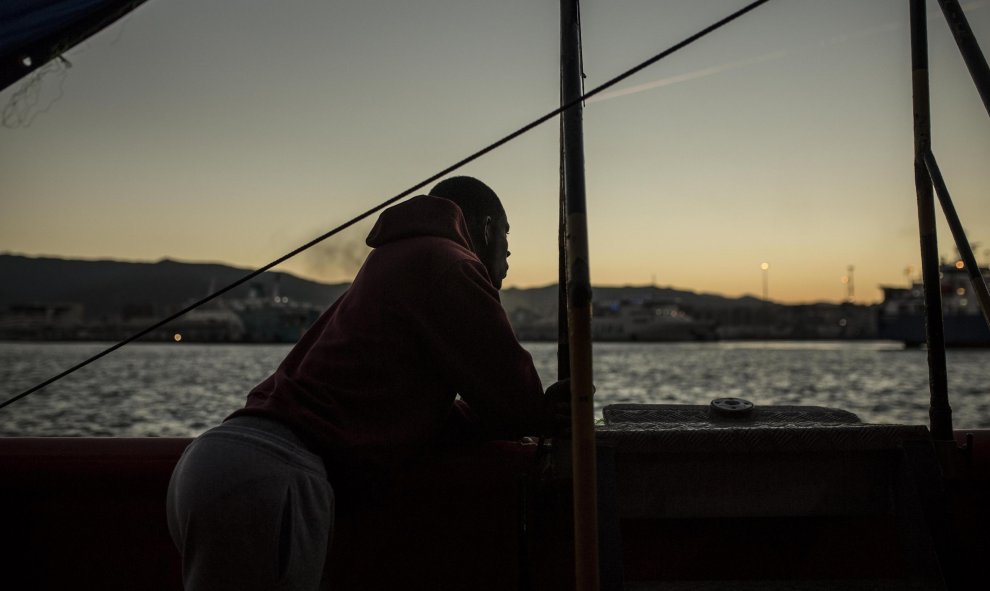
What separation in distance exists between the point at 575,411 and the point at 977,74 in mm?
1377

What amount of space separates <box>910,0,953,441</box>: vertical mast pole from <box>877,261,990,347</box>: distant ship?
2495 inches

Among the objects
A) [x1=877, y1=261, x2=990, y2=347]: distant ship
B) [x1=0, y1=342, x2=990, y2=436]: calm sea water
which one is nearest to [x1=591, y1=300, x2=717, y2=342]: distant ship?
[x1=877, y1=261, x2=990, y2=347]: distant ship

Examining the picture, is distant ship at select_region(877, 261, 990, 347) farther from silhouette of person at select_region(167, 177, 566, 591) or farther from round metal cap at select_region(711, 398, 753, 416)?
silhouette of person at select_region(167, 177, 566, 591)

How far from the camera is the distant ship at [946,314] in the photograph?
217 ft

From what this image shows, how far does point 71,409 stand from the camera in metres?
32.3

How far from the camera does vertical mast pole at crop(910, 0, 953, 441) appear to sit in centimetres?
226

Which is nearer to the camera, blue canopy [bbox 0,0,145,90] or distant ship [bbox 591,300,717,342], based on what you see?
blue canopy [bbox 0,0,145,90]

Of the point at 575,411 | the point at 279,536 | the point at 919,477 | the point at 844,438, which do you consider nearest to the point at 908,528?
the point at 919,477

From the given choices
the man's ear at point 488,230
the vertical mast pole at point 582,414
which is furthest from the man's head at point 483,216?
the vertical mast pole at point 582,414

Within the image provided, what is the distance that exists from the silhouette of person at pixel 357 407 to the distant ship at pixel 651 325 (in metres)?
121

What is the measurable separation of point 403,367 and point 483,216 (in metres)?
0.59

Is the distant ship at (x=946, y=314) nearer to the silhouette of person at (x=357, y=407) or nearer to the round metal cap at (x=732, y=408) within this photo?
the round metal cap at (x=732, y=408)

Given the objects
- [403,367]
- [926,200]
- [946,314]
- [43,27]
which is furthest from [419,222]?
[946,314]

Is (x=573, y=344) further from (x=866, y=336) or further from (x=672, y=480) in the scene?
(x=866, y=336)
